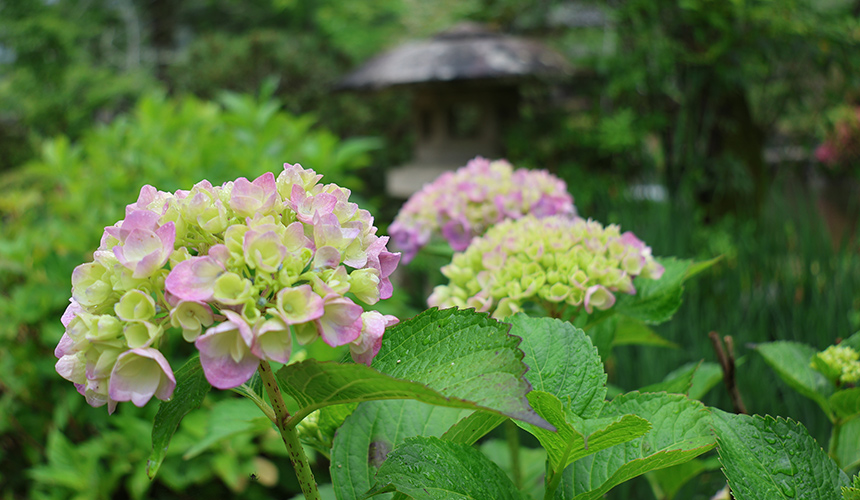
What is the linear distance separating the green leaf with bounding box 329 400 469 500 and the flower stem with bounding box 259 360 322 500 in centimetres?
8

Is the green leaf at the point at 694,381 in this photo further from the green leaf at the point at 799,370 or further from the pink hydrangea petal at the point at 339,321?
the pink hydrangea petal at the point at 339,321

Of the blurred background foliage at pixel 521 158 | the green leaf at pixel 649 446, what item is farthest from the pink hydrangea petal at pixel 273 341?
the blurred background foliage at pixel 521 158

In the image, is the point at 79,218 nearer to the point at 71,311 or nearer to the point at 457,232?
the point at 457,232

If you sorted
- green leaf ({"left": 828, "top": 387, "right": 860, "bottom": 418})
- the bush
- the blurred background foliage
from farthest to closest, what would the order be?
1. the bush
2. the blurred background foliage
3. green leaf ({"left": 828, "top": 387, "right": 860, "bottom": 418})

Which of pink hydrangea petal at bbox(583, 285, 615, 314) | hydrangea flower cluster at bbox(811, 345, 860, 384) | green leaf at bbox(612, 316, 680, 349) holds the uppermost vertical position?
pink hydrangea petal at bbox(583, 285, 615, 314)

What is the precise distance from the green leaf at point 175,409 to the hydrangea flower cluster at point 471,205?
636 mm

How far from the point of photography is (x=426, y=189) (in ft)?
Result: 3.71

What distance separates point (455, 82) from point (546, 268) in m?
3.39

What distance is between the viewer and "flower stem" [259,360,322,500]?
421 millimetres

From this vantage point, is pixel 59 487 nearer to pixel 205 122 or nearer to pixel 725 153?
pixel 205 122

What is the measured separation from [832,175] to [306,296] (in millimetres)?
4392

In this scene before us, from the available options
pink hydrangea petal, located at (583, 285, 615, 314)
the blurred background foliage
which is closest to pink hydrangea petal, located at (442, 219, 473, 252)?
the blurred background foliage

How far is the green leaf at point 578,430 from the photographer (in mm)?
397

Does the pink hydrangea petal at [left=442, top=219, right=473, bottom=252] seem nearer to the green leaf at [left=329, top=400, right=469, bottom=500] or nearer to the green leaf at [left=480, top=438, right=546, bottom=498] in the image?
the green leaf at [left=480, top=438, right=546, bottom=498]
